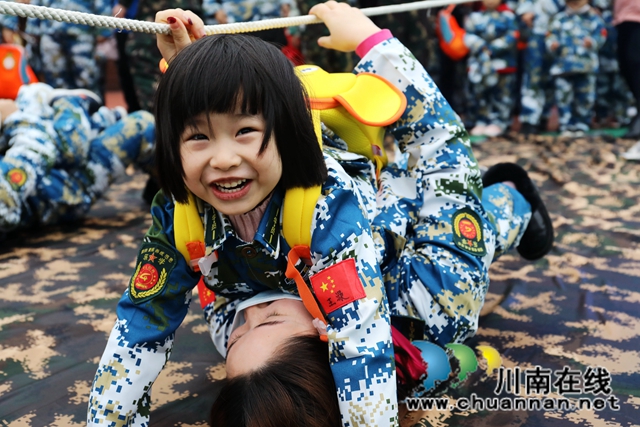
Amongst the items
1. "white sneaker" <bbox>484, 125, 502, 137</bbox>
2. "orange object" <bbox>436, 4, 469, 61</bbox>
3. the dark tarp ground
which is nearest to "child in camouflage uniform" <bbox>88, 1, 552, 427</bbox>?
the dark tarp ground

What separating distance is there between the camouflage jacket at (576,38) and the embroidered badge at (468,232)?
2.96 m

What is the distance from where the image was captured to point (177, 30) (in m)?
0.95

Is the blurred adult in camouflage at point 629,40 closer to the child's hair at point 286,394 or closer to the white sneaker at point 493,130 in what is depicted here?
the white sneaker at point 493,130

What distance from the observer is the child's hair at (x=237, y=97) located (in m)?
0.77

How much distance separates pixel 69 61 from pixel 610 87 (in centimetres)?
327

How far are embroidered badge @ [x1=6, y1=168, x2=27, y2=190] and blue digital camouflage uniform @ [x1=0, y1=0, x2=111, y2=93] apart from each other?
179 centimetres

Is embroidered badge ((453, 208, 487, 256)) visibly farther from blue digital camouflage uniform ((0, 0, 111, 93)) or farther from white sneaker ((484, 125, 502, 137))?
blue digital camouflage uniform ((0, 0, 111, 93))

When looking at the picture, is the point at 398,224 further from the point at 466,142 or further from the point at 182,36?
the point at 182,36

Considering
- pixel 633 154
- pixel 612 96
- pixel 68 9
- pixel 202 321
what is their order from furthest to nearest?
pixel 612 96, pixel 68 9, pixel 633 154, pixel 202 321

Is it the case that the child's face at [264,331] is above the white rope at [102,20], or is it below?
below

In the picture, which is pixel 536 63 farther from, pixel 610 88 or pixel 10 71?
pixel 10 71

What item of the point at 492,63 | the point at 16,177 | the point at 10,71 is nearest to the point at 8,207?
the point at 16,177

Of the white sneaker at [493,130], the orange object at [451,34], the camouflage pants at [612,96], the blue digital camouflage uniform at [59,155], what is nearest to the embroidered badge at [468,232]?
the blue digital camouflage uniform at [59,155]

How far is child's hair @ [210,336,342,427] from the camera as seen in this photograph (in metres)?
0.81
